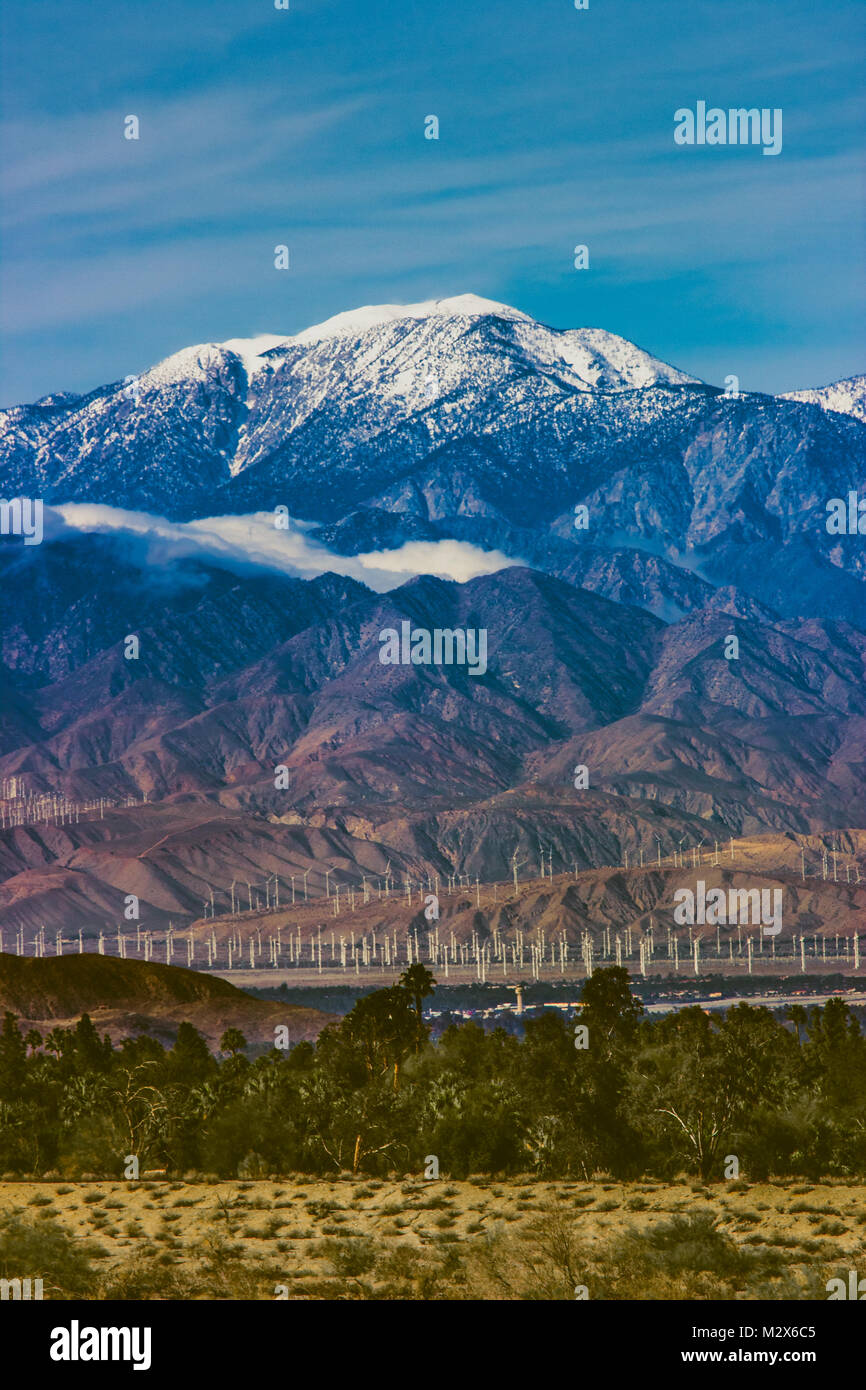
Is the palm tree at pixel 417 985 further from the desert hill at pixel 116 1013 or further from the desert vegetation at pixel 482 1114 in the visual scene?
the desert hill at pixel 116 1013

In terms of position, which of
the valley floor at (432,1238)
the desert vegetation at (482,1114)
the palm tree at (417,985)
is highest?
the palm tree at (417,985)

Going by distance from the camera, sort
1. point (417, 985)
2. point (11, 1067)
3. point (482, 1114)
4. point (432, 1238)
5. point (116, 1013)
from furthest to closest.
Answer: point (116, 1013) < point (417, 985) < point (11, 1067) < point (482, 1114) < point (432, 1238)

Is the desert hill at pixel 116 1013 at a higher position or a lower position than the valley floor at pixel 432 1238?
higher

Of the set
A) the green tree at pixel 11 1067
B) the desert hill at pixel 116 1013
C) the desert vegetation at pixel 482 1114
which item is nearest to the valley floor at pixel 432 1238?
the desert vegetation at pixel 482 1114

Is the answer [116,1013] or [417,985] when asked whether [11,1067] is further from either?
[116,1013]

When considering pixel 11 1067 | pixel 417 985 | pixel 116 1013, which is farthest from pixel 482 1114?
pixel 116 1013

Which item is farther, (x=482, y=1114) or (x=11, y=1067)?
(x=11, y=1067)

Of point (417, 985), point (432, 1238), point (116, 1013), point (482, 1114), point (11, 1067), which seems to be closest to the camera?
point (432, 1238)

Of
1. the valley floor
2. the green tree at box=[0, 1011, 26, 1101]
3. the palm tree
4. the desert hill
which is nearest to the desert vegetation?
the green tree at box=[0, 1011, 26, 1101]
